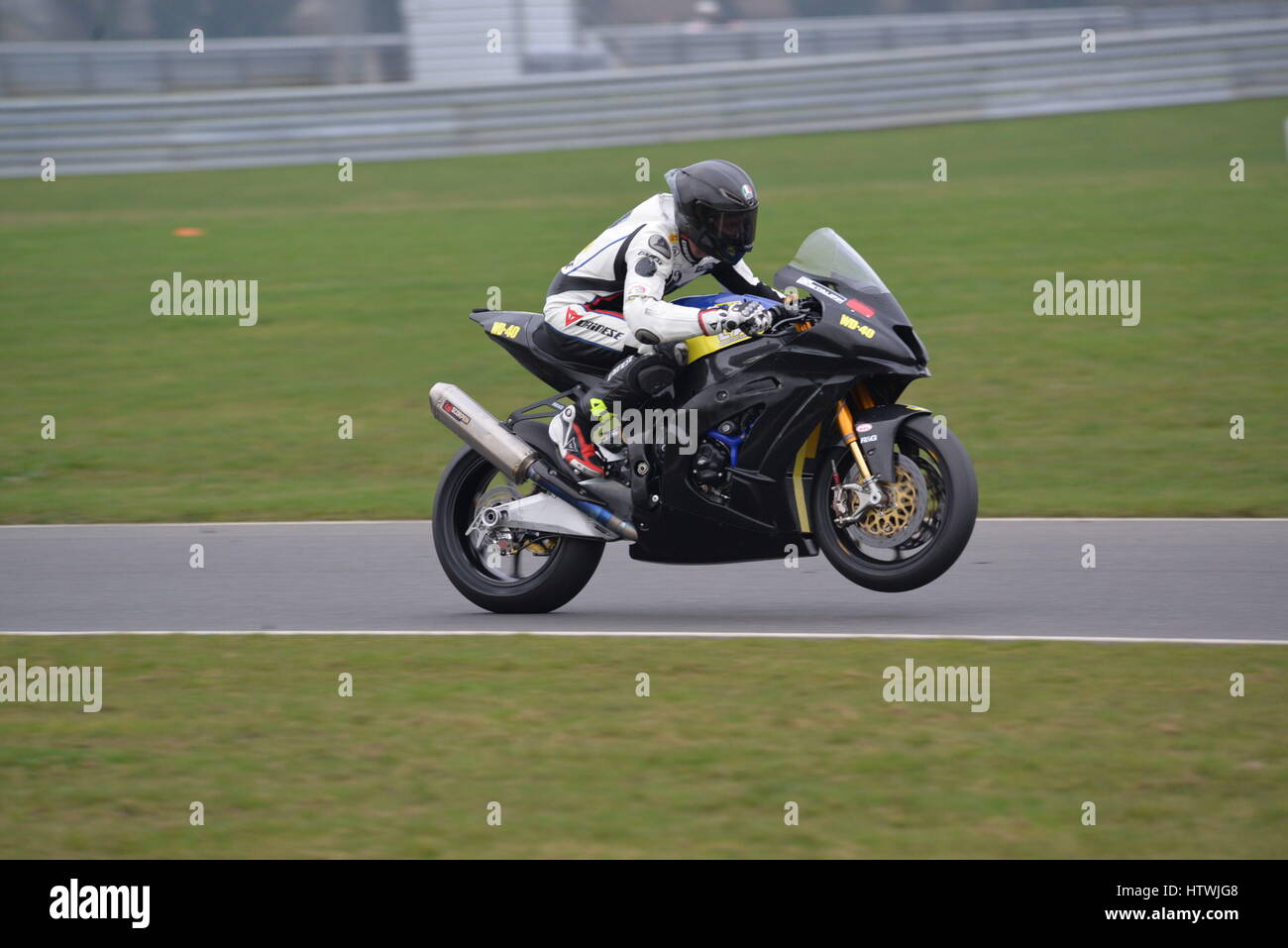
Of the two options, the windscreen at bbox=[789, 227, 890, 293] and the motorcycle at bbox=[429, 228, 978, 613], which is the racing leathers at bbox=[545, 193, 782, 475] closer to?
the motorcycle at bbox=[429, 228, 978, 613]

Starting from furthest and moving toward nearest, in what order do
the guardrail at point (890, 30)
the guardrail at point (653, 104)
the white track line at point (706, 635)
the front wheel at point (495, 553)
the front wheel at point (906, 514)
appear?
the guardrail at point (890, 30), the guardrail at point (653, 104), the front wheel at point (495, 553), the front wheel at point (906, 514), the white track line at point (706, 635)

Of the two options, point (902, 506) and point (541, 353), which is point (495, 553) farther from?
point (902, 506)

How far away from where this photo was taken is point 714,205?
7.06 meters

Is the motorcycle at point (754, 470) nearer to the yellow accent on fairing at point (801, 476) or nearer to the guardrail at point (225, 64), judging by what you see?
the yellow accent on fairing at point (801, 476)

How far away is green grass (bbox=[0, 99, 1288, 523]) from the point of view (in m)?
10.9

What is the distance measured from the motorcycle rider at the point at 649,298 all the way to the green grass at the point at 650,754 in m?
1.10

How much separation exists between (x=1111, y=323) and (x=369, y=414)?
18.2 feet

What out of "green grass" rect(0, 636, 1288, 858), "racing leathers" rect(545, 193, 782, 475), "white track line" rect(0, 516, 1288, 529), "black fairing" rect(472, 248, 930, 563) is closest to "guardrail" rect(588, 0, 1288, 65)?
"white track line" rect(0, 516, 1288, 529)

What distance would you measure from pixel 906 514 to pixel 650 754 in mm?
2045

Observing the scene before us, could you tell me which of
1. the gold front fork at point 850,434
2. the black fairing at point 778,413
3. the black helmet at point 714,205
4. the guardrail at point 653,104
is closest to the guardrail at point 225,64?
the guardrail at point 653,104

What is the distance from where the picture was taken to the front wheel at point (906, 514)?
6.84m

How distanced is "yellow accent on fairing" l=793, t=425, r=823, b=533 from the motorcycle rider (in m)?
0.53

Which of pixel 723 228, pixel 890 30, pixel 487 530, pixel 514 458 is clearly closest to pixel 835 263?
pixel 723 228

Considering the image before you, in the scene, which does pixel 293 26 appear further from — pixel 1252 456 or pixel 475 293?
pixel 1252 456
